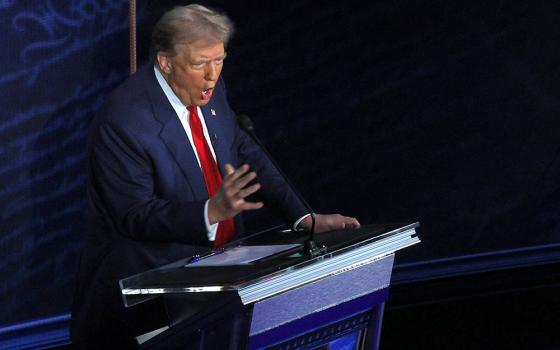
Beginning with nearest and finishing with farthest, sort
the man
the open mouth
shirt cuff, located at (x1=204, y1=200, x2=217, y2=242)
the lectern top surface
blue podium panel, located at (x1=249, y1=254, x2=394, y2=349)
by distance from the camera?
the lectern top surface < blue podium panel, located at (x1=249, y1=254, x2=394, y2=349) < shirt cuff, located at (x1=204, y1=200, x2=217, y2=242) < the man < the open mouth

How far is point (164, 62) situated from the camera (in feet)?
8.86

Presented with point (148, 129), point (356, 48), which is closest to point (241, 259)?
point (148, 129)

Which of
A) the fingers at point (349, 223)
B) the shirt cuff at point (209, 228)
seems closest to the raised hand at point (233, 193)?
the shirt cuff at point (209, 228)

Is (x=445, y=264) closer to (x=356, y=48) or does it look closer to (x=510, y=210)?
(x=510, y=210)

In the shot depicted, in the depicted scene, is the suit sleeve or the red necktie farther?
the red necktie

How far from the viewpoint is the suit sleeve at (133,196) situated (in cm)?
251

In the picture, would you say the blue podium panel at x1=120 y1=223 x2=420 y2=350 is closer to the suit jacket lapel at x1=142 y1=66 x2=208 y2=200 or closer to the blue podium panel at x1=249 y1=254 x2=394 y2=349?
the blue podium panel at x1=249 y1=254 x2=394 y2=349

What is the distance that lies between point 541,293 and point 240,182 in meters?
2.59

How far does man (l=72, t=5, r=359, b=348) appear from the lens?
2.57 meters

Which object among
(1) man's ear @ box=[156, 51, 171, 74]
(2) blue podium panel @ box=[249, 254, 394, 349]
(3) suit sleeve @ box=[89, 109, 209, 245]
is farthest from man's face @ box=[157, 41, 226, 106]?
(2) blue podium panel @ box=[249, 254, 394, 349]

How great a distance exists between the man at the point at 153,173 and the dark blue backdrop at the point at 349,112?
579mm

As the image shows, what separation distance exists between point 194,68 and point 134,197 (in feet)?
1.18

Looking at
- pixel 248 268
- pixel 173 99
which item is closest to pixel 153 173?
pixel 173 99

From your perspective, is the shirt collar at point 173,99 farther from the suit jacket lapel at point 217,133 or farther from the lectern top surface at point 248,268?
the lectern top surface at point 248,268
